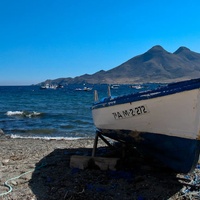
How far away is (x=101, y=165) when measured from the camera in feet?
28.2

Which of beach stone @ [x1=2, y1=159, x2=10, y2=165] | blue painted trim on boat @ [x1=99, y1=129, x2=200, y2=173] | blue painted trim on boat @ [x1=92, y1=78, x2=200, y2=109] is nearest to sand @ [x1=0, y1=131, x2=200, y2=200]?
beach stone @ [x1=2, y1=159, x2=10, y2=165]

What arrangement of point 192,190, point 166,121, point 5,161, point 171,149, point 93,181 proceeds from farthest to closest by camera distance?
point 5,161 < point 93,181 < point 171,149 < point 166,121 < point 192,190

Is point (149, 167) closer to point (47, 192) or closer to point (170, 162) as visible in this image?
point (170, 162)

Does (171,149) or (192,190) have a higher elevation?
(171,149)

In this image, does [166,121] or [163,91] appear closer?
[163,91]

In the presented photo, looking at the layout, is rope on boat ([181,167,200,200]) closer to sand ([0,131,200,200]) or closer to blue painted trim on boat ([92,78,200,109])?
sand ([0,131,200,200])

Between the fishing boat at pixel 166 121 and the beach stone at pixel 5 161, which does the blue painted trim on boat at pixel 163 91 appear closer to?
the fishing boat at pixel 166 121

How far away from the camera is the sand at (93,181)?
6.82 meters

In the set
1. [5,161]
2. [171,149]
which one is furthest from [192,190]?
[5,161]

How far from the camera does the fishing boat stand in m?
6.85

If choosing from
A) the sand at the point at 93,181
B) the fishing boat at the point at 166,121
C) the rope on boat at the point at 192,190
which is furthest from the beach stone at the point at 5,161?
the rope on boat at the point at 192,190

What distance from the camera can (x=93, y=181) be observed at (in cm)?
768

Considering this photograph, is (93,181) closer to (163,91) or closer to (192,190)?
(192,190)

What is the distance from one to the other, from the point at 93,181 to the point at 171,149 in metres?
2.20
